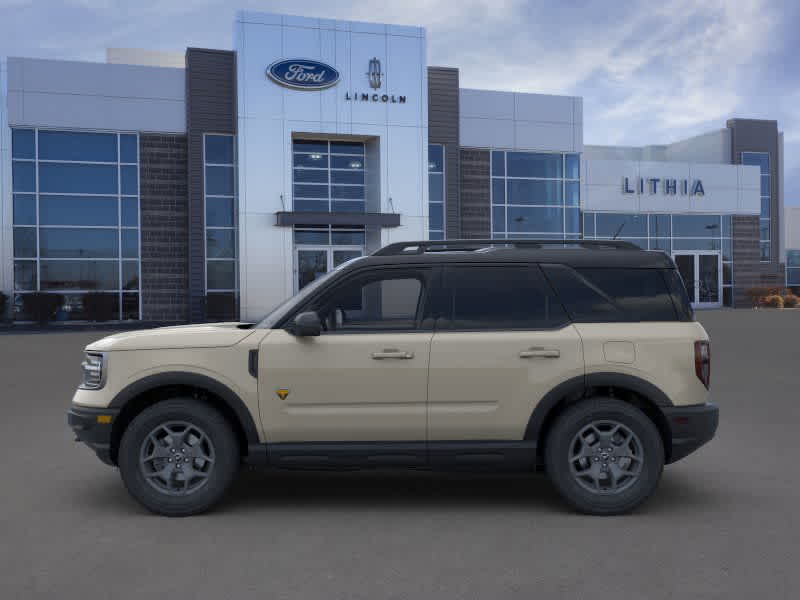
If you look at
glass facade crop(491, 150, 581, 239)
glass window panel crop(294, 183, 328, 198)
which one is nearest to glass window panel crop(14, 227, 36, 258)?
glass window panel crop(294, 183, 328, 198)

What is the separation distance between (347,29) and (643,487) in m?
28.0

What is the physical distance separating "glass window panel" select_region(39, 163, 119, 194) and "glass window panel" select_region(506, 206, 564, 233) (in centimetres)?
1619

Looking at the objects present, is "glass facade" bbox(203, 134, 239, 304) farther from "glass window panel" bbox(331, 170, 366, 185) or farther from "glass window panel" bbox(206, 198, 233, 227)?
"glass window panel" bbox(331, 170, 366, 185)

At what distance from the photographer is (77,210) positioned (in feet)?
98.8

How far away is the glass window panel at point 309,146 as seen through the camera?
31.4 m

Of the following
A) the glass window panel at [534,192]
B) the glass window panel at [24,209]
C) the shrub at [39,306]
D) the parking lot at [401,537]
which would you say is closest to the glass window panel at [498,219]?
the glass window panel at [534,192]

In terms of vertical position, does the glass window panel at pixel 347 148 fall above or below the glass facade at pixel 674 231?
above

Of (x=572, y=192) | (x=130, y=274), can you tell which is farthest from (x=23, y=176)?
(x=572, y=192)

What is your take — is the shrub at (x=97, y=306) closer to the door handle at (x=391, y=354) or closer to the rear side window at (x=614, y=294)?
the door handle at (x=391, y=354)

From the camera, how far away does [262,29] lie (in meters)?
30.0

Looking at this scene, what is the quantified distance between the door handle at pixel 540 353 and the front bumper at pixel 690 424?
2.70 ft

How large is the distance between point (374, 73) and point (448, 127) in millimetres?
4419

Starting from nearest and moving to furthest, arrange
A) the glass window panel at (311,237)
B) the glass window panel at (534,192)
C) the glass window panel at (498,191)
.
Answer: the glass window panel at (311,237) → the glass window panel at (498,191) → the glass window panel at (534,192)

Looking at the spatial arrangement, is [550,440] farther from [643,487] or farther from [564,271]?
[564,271]
